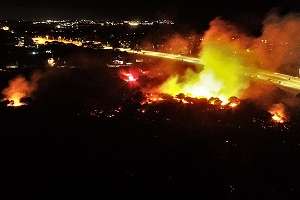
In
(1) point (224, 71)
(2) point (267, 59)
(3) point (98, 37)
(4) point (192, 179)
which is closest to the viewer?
(4) point (192, 179)

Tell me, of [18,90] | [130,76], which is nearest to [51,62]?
[130,76]

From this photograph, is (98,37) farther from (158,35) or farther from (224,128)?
(224,128)

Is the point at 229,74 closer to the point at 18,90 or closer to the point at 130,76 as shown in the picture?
the point at 130,76

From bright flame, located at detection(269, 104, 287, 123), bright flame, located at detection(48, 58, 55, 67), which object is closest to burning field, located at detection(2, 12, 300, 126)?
bright flame, located at detection(269, 104, 287, 123)

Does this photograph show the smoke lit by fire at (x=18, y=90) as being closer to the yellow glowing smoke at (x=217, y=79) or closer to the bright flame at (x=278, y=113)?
the yellow glowing smoke at (x=217, y=79)

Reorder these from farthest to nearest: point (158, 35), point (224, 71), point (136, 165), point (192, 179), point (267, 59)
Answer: point (158, 35) → point (267, 59) → point (224, 71) → point (136, 165) → point (192, 179)

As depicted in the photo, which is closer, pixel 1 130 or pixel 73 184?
pixel 73 184

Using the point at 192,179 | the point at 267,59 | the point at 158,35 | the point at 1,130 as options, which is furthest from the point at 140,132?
the point at 158,35
